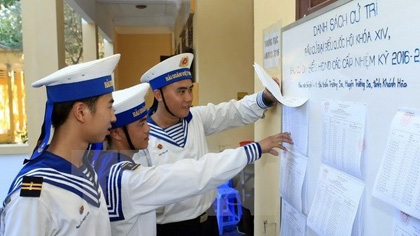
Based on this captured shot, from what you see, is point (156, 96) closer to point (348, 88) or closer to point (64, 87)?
point (64, 87)

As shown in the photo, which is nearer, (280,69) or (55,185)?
(55,185)

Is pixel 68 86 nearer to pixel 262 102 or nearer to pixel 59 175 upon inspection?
pixel 59 175

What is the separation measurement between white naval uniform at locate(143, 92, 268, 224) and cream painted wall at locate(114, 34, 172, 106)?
7.45 metres

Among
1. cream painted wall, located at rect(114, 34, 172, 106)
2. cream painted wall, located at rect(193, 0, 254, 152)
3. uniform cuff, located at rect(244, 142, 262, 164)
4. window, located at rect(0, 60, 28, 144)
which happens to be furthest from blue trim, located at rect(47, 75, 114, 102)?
cream painted wall, located at rect(114, 34, 172, 106)

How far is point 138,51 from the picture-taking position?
31.2 ft

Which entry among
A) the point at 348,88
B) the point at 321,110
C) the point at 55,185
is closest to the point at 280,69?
the point at 321,110

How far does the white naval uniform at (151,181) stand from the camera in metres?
1.45

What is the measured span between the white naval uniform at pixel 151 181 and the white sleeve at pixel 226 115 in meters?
0.51

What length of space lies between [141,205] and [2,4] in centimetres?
301

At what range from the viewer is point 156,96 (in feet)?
6.80

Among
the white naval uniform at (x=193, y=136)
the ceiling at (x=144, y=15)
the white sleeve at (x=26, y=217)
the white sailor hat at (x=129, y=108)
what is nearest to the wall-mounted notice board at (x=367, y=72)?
the white naval uniform at (x=193, y=136)

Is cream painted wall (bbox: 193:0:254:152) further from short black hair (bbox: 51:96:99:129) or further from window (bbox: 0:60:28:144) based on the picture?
short black hair (bbox: 51:96:99:129)

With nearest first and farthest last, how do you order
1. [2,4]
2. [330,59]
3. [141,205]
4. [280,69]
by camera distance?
[330,59] → [141,205] → [280,69] → [2,4]

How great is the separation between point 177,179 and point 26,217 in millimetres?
566
